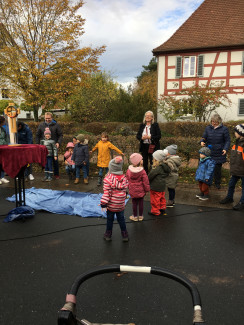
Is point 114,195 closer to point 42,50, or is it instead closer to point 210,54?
point 42,50

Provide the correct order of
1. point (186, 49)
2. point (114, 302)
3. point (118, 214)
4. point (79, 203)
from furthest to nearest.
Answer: point (186, 49), point (79, 203), point (118, 214), point (114, 302)

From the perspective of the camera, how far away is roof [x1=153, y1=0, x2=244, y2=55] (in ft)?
69.9

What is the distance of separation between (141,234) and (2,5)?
18.2 metres

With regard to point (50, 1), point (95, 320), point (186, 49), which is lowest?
point (95, 320)

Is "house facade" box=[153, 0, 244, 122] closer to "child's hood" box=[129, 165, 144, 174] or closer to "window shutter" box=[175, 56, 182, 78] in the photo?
"window shutter" box=[175, 56, 182, 78]

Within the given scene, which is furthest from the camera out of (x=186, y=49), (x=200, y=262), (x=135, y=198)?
(x=186, y=49)

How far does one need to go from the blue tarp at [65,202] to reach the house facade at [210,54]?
663 inches

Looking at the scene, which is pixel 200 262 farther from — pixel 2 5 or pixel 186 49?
pixel 186 49

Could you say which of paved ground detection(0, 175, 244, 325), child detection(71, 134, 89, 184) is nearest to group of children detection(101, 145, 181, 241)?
paved ground detection(0, 175, 244, 325)

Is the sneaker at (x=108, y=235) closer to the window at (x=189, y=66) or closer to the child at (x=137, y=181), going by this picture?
the child at (x=137, y=181)

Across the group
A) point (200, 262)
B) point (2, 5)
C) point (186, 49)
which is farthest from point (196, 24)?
point (200, 262)

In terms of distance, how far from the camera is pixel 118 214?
13.9 feet

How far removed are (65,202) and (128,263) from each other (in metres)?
2.88

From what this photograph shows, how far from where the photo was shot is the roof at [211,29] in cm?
2131
